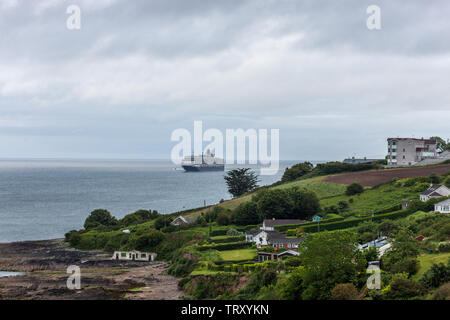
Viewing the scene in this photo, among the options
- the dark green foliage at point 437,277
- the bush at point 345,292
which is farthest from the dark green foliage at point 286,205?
the dark green foliage at point 437,277

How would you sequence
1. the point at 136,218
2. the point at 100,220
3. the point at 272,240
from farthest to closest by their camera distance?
the point at 100,220 < the point at 136,218 < the point at 272,240

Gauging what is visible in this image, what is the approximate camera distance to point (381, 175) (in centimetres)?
8506

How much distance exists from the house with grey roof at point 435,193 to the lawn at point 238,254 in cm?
2527

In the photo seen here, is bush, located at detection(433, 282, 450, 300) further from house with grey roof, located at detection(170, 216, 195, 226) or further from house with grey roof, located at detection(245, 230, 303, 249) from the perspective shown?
house with grey roof, located at detection(170, 216, 195, 226)

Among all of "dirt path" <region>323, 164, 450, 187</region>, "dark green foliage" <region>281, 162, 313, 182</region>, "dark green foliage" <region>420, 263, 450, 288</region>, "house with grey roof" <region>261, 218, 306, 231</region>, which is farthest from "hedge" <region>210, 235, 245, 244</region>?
"dark green foliage" <region>281, 162, 313, 182</region>

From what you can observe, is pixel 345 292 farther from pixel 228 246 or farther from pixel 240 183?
pixel 240 183

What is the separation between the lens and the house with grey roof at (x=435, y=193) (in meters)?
61.9

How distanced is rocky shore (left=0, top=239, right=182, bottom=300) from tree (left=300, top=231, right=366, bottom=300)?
13.9 metres

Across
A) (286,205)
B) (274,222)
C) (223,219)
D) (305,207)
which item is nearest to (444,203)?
(305,207)

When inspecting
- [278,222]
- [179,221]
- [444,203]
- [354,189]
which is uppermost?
[354,189]

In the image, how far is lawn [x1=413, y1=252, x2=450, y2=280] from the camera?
32412 mm

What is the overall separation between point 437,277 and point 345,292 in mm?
5561

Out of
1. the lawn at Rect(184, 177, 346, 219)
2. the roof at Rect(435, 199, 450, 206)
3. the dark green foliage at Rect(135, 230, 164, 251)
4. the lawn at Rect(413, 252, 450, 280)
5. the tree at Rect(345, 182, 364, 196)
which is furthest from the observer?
the lawn at Rect(184, 177, 346, 219)

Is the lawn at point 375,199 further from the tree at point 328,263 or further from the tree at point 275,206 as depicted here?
the tree at point 328,263
